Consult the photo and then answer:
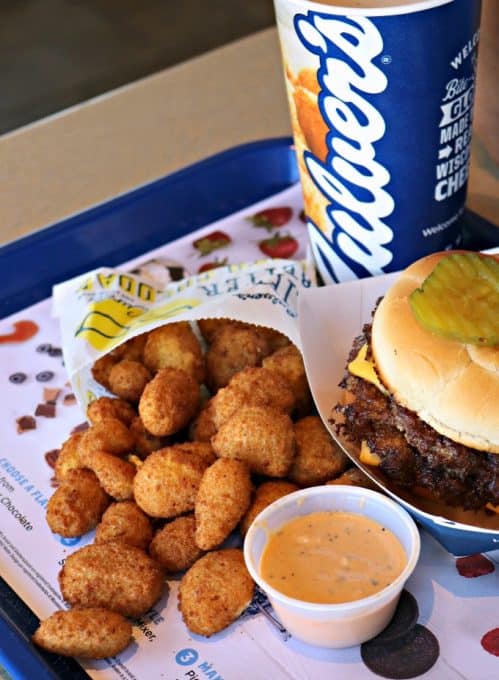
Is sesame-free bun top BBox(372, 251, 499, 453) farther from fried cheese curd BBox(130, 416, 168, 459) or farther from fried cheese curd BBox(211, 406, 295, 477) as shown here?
fried cheese curd BBox(130, 416, 168, 459)

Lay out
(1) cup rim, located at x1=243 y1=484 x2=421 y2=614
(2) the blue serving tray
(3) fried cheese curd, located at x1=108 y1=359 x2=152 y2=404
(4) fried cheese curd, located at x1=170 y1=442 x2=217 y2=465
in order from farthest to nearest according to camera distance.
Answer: (2) the blue serving tray, (3) fried cheese curd, located at x1=108 y1=359 x2=152 y2=404, (4) fried cheese curd, located at x1=170 y1=442 x2=217 y2=465, (1) cup rim, located at x1=243 y1=484 x2=421 y2=614

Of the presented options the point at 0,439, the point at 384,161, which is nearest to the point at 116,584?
the point at 0,439

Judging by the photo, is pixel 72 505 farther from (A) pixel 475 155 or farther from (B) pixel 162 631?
(A) pixel 475 155

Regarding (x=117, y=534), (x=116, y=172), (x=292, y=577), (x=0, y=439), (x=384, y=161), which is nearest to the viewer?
(x=292, y=577)

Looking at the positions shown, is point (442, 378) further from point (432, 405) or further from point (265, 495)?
point (265, 495)

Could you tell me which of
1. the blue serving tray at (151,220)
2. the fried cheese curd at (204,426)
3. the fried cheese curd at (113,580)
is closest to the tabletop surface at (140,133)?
the blue serving tray at (151,220)

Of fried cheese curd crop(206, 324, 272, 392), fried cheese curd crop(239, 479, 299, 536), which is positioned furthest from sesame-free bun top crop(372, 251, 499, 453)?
fried cheese curd crop(206, 324, 272, 392)
